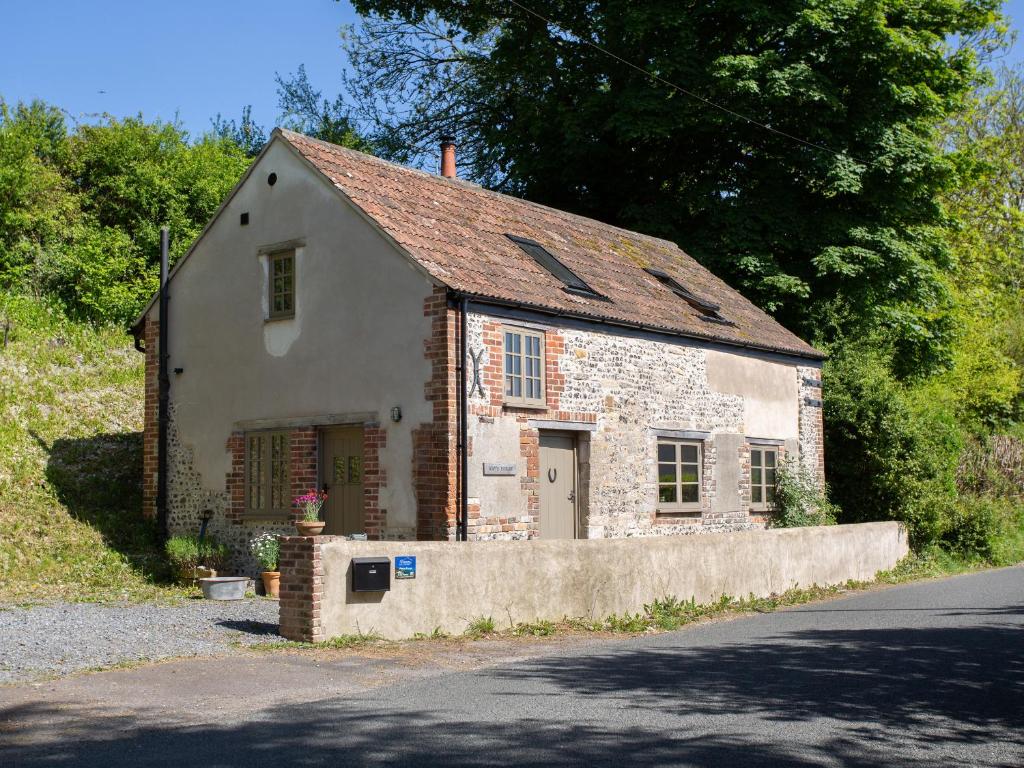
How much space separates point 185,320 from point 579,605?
29.2 ft

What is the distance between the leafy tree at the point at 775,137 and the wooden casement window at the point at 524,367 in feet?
38.2

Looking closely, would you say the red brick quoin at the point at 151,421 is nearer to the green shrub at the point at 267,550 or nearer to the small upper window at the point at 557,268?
the green shrub at the point at 267,550

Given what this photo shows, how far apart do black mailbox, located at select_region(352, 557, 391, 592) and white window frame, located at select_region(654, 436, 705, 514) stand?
300 inches

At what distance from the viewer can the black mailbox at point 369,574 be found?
36.5ft

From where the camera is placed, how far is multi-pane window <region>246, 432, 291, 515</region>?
1658 centimetres

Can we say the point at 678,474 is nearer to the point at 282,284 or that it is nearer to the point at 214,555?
the point at 282,284

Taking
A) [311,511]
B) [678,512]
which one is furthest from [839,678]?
[678,512]

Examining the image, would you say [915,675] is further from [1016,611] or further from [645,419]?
[645,419]

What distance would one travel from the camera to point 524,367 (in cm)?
1572

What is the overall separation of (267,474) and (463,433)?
13.0ft

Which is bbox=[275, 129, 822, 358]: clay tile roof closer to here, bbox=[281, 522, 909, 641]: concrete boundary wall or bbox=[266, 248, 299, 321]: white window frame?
bbox=[266, 248, 299, 321]: white window frame

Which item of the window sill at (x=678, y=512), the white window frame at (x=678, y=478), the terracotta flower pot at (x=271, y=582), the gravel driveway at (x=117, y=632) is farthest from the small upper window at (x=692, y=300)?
the gravel driveway at (x=117, y=632)

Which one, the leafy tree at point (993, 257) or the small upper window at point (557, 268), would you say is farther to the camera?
the leafy tree at point (993, 257)

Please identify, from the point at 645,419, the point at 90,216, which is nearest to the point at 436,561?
the point at 645,419
